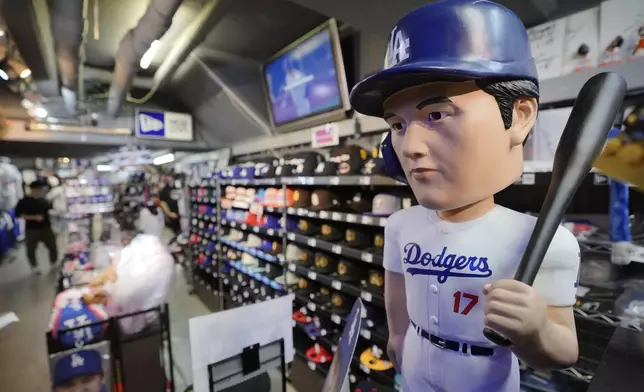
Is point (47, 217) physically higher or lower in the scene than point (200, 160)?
lower

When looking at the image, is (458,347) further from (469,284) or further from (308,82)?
(308,82)

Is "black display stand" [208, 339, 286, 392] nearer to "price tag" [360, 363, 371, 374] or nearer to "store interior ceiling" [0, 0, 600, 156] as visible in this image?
"price tag" [360, 363, 371, 374]

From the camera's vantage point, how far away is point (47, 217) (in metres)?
5.81

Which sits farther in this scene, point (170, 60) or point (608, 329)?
point (170, 60)

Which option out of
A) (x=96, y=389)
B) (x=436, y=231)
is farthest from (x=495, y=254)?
(x=96, y=389)

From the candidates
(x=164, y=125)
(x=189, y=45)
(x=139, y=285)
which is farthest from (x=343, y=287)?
(x=164, y=125)

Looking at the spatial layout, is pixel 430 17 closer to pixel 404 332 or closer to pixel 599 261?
pixel 404 332

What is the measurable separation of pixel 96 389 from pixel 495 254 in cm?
177

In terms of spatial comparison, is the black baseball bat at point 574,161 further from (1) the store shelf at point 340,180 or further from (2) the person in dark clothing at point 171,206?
(2) the person in dark clothing at point 171,206

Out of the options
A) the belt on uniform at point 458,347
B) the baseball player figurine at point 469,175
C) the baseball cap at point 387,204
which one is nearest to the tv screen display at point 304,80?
the baseball cap at point 387,204

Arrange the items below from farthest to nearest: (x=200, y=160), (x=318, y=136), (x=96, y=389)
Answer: (x=200, y=160) < (x=318, y=136) < (x=96, y=389)

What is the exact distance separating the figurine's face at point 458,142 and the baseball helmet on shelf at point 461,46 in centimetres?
4

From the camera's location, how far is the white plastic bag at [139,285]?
181cm

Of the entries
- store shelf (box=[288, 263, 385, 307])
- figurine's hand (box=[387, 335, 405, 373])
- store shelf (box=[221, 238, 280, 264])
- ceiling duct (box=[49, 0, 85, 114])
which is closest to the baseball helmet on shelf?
figurine's hand (box=[387, 335, 405, 373])
